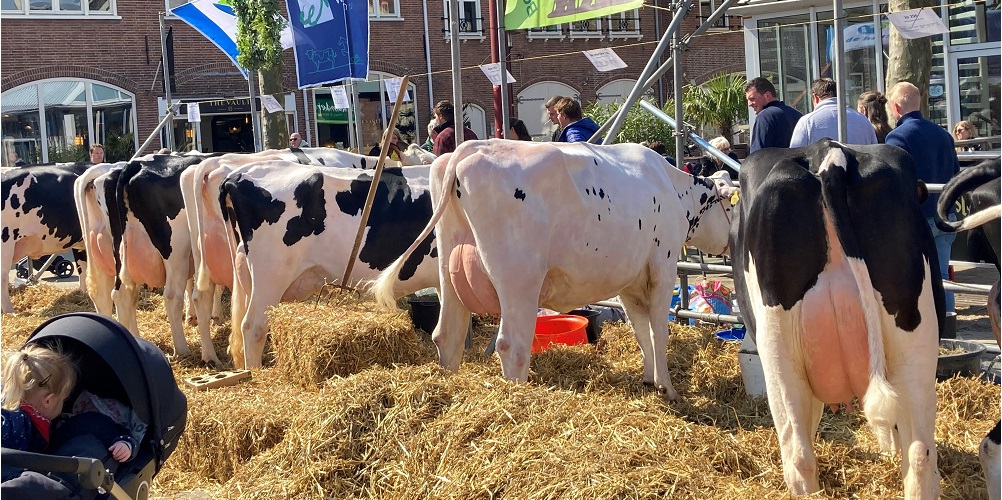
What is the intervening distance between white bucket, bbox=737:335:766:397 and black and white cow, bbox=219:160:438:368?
8.38 ft

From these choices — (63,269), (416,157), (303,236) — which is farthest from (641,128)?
(303,236)

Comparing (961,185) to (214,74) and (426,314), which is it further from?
(214,74)

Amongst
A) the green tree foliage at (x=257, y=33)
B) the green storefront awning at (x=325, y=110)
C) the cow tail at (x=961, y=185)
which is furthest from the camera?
the green storefront awning at (x=325, y=110)

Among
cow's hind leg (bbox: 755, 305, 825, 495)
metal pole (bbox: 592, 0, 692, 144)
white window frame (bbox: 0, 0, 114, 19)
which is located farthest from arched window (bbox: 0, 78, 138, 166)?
cow's hind leg (bbox: 755, 305, 825, 495)

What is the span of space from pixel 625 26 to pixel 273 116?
17.0 metres

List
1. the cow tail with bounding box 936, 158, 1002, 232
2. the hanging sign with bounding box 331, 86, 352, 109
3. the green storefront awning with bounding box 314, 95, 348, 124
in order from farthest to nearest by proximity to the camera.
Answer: the green storefront awning with bounding box 314, 95, 348, 124 < the hanging sign with bounding box 331, 86, 352, 109 < the cow tail with bounding box 936, 158, 1002, 232

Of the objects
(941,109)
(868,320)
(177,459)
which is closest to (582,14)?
(177,459)

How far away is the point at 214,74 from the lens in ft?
95.2

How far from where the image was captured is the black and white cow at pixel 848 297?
376cm

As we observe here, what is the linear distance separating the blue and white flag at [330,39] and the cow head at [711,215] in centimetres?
461

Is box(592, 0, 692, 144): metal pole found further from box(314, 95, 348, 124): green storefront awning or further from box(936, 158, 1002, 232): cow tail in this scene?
box(314, 95, 348, 124): green storefront awning

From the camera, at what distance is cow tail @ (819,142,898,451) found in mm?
3670

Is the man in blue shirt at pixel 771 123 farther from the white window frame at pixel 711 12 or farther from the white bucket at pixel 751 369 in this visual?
the white window frame at pixel 711 12

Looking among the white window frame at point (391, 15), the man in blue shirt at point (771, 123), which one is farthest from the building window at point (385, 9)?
the man in blue shirt at point (771, 123)
